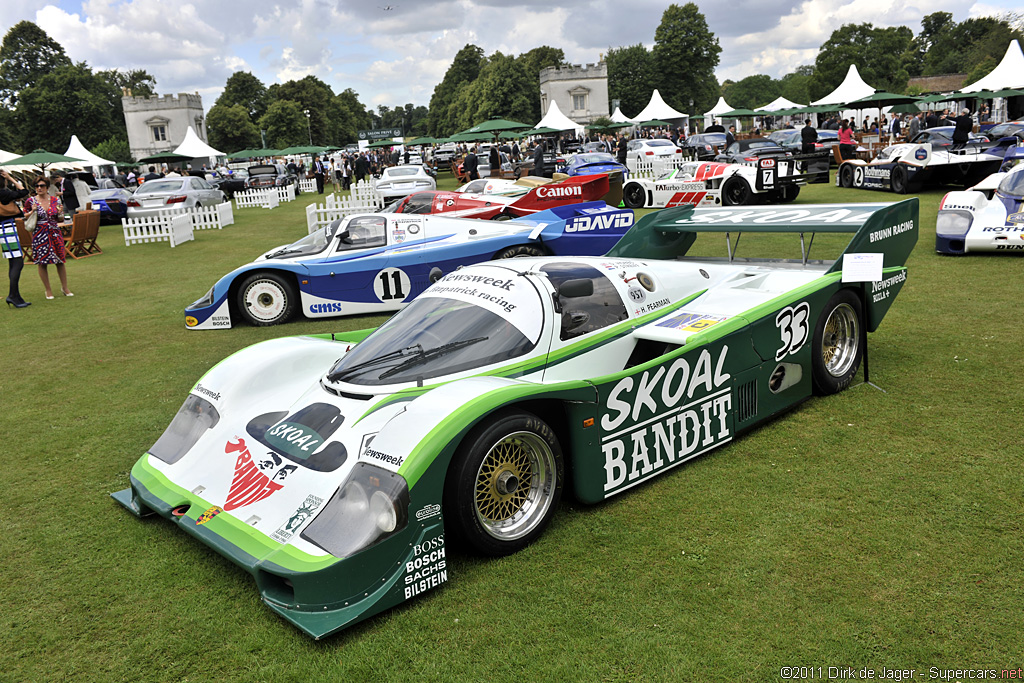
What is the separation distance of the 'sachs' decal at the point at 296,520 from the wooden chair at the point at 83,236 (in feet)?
55.7

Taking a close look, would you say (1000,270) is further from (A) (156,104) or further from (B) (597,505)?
(A) (156,104)

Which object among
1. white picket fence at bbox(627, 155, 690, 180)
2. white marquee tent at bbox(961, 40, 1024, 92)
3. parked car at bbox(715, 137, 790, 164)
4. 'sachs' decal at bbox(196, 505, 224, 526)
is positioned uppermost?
white marquee tent at bbox(961, 40, 1024, 92)

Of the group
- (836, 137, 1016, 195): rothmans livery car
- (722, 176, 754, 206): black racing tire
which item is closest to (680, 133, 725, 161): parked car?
(836, 137, 1016, 195): rothmans livery car

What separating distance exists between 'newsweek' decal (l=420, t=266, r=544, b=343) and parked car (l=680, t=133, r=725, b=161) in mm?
27445

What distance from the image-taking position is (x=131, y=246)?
1930 centimetres

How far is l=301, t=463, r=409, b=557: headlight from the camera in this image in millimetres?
3268

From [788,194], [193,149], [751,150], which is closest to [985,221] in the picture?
[788,194]

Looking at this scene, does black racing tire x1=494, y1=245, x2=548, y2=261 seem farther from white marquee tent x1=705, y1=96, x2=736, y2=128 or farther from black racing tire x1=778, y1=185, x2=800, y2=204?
white marquee tent x1=705, y1=96, x2=736, y2=128

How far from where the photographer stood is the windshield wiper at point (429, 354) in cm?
437

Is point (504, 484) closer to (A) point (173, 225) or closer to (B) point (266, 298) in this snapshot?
(B) point (266, 298)

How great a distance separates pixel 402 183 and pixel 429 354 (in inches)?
818

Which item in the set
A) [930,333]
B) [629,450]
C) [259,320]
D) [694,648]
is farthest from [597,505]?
[259,320]

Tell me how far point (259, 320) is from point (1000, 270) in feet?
30.8

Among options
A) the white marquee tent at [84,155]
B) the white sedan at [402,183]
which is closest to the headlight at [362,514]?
the white sedan at [402,183]
